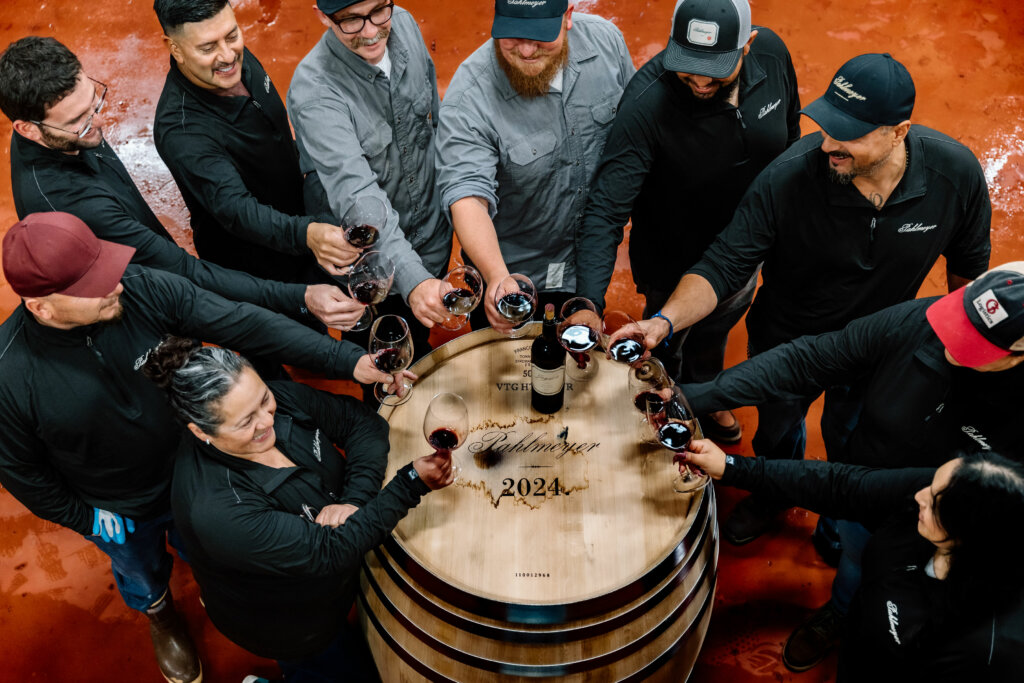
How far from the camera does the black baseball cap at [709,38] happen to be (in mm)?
2584

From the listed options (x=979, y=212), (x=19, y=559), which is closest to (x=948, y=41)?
(x=979, y=212)

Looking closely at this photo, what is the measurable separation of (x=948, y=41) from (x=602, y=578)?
5247mm

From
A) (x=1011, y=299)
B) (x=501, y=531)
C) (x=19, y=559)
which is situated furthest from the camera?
(x=19, y=559)

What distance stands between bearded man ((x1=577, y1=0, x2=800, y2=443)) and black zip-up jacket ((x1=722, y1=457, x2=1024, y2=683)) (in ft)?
3.25

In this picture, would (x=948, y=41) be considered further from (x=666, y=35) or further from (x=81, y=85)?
(x=81, y=85)

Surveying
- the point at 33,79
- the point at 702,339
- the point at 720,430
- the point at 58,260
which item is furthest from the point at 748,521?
the point at 33,79

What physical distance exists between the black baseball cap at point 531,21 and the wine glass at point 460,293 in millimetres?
831

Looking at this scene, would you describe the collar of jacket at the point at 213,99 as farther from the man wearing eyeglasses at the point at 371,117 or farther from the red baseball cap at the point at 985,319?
the red baseball cap at the point at 985,319

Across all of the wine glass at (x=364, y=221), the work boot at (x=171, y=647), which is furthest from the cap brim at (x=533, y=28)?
the work boot at (x=171, y=647)

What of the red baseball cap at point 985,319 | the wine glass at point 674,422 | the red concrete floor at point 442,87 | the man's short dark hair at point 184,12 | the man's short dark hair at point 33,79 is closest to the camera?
the red baseball cap at point 985,319

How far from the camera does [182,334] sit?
2660 mm

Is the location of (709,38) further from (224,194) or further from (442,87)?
(442,87)

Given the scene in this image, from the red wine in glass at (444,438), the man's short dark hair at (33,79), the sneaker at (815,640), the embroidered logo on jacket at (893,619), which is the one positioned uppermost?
the man's short dark hair at (33,79)

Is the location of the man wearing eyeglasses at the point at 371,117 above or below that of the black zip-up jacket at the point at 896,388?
above
